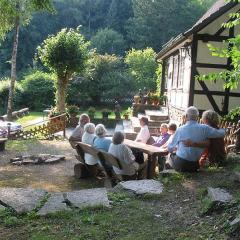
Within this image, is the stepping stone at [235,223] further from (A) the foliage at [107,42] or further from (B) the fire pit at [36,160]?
(A) the foliage at [107,42]

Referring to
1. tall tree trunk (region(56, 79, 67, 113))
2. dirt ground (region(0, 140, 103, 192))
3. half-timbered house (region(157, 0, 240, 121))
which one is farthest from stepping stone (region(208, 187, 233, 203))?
tall tree trunk (region(56, 79, 67, 113))

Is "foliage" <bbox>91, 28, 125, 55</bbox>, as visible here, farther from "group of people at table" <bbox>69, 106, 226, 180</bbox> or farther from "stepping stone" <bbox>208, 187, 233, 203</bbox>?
"stepping stone" <bbox>208, 187, 233, 203</bbox>

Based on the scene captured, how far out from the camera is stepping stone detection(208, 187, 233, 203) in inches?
206

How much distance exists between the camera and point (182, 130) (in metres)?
7.40

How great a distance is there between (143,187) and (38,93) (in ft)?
118

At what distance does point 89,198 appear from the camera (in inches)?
229

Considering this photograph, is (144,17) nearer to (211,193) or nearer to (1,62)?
(1,62)

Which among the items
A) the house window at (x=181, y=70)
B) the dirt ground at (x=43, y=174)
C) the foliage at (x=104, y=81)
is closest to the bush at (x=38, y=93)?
the foliage at (x=104, y=81)

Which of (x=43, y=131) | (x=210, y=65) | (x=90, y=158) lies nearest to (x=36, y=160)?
(x=90, y=158)

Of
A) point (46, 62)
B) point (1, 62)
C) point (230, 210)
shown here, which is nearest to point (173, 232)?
point (230, 210)

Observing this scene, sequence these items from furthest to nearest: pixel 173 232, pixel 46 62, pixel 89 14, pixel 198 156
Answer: pixel 89 14
pixel 46 62
pixel 198 156
pixel 173 232

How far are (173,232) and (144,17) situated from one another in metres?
63.2

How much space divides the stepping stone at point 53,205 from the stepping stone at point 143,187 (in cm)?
104

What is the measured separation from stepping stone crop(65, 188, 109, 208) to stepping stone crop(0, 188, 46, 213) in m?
0.45
